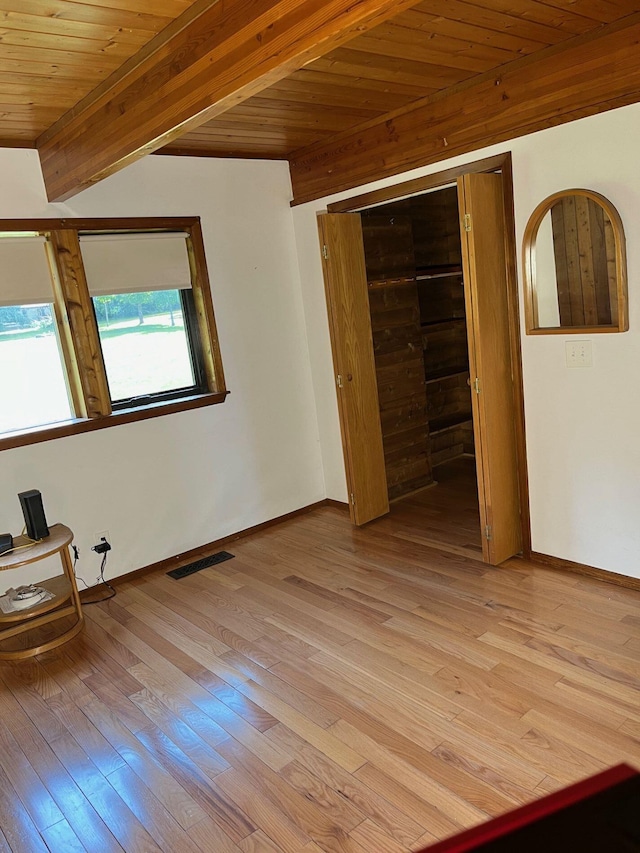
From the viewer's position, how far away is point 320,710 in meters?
2.39

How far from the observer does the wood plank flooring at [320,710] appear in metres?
1.92

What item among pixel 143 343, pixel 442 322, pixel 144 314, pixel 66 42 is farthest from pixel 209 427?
pixel 66 42

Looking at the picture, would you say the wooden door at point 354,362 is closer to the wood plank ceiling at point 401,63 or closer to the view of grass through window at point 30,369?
the wood plank ceiling at point 401,63

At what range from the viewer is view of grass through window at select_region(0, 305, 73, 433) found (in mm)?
3402

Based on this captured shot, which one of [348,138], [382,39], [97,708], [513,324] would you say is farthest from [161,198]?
[97,708]

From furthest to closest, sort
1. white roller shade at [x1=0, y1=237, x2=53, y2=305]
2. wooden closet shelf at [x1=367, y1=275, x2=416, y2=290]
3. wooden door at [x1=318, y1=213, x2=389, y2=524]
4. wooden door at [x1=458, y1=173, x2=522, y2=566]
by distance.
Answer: wooden closet shelf at [x1=367, y1=275, x2=416, y2=290] < wooden door at [x1=318, y1=213, x2=389, y2=524] < white roller shade at [x1=0, y1=237, x2=53, y2=305] < wooden door at [x1=458, y1=173, x2=522, y2=566]

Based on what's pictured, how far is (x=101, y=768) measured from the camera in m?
2.21

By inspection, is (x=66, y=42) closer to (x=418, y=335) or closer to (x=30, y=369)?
(x=30, y=369)

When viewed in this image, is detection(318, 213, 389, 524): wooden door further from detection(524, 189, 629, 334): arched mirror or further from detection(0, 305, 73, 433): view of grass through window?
detection(0, 305, 73, 433): view of grass through window

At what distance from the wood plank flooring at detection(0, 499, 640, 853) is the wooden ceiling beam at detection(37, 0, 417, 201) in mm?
2163

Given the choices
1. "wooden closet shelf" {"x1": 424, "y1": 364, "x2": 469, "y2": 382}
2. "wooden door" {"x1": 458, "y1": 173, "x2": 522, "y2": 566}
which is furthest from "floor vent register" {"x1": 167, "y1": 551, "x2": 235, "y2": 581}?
"wooden closet shelf" {"x1": 424, "y1": 364, "x2": 469, "y2": 382}


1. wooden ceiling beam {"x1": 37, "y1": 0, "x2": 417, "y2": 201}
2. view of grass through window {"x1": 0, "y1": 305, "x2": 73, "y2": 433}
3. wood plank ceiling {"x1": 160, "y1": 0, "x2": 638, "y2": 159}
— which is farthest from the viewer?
view of grass through window {"x1": 0, "y1": 305, "x2": 73, "y2": 433}

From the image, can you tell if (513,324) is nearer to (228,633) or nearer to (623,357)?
(623,357)

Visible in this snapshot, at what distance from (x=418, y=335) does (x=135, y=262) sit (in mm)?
2146
